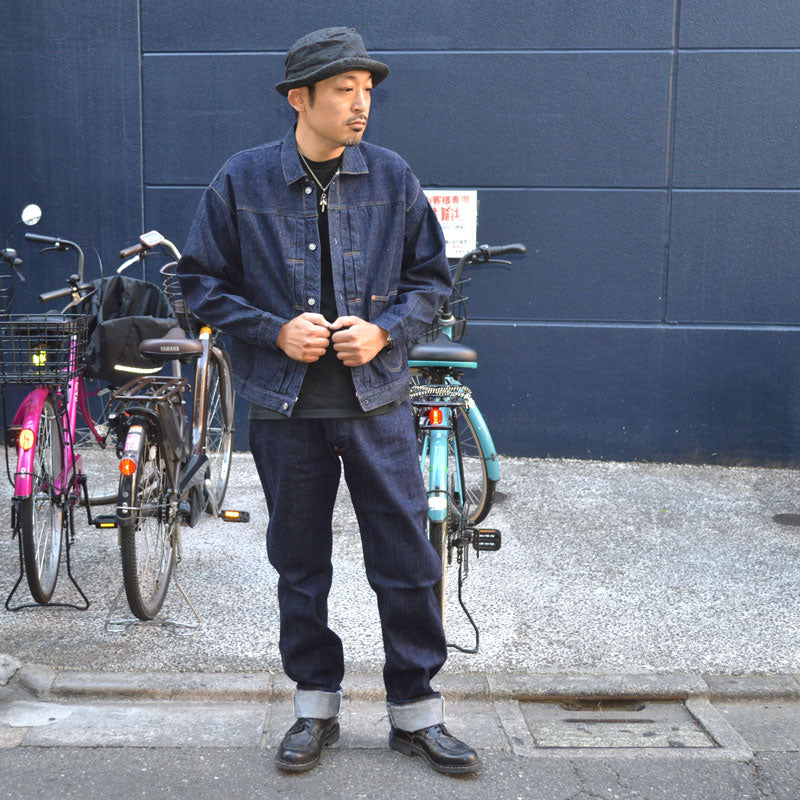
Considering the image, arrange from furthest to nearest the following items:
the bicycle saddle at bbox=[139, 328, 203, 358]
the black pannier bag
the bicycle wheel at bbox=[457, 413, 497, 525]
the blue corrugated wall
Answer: the blue corrugated wall < the bicycle wheel at bbox=[457, 413, 497, 525] < the black pannier bag < the bicycle saddle at bbox=[139, 328, 203, 358]

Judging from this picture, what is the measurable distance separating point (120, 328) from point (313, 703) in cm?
224

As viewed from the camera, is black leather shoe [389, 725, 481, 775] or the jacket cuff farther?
black leather shoe [389, 725, 481, 775]

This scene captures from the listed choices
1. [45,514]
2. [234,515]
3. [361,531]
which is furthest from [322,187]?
[45,514]

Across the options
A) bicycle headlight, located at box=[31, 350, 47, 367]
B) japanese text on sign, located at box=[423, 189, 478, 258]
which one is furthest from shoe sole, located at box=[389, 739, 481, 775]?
japanese text on sign, located at box=[423, 189, 478, 258]

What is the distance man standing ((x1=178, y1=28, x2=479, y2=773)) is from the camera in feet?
9.20

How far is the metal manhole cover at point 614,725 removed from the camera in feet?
10.7

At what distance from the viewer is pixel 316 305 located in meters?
2.85

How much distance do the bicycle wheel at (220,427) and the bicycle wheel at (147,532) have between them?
3.31ft

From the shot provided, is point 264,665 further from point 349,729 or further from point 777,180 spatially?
point 777,180

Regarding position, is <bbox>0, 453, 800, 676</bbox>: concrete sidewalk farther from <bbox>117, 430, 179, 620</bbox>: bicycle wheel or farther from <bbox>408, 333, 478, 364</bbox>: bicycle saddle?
<bbox>408, 333, 478, 364</bbox>: bicycle saddle

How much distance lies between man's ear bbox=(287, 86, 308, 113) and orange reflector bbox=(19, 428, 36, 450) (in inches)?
75.2

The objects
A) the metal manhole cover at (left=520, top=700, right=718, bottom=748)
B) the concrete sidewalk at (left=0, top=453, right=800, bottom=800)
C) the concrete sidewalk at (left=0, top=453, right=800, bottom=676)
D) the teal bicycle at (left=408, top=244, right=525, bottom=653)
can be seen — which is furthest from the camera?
the concrete sidewalk at (left=0, top=453, right=800, bottom=676)

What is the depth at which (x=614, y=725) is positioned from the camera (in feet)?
11.2

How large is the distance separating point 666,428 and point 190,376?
3.32 meters
